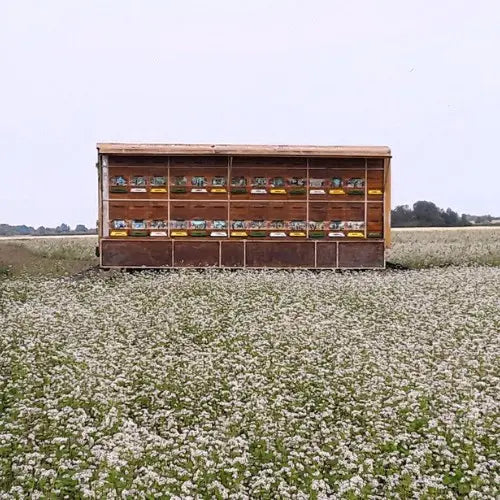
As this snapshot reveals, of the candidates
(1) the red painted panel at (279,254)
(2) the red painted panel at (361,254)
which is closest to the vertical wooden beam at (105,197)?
(1) the red painted panel at (279,254)

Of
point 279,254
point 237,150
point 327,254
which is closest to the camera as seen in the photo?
point 237,150

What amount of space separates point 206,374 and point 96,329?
539cm

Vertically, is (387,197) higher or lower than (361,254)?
higher

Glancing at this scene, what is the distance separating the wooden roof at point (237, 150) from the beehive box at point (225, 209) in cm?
5

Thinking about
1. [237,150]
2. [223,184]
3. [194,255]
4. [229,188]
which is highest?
[237,150]

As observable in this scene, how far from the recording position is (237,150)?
31.6 m

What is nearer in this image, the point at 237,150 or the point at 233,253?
the point at 237,150

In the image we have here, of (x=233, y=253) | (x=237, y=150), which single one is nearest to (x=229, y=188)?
(x=237, y=150)

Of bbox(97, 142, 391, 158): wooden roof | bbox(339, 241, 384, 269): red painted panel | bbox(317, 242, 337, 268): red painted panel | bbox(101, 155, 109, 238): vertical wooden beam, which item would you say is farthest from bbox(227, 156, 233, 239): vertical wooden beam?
bbox(101, 155, 109, 238): vertical wooden beam

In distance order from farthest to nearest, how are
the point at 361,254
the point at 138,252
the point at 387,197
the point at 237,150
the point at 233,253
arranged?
the point at 387,197, the point at 361,254, the point at 233,253, the point at 138,252, the point at 237,150

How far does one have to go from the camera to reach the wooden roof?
31.3 metres

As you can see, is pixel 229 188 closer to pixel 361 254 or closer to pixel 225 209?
pixel 225 209

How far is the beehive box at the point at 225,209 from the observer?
31.7 m

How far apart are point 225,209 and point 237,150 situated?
2781 mm
